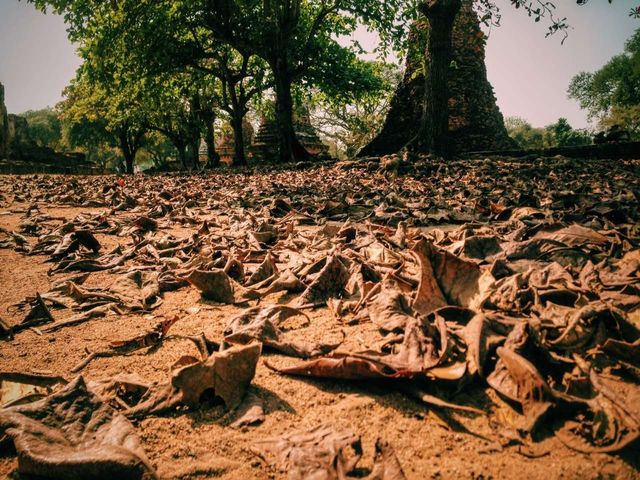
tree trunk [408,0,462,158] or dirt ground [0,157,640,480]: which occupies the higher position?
tree trunk [408,0,462,158]

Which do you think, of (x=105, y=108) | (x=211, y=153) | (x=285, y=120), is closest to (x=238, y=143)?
(x=285, y=120)

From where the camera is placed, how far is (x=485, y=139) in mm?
12883

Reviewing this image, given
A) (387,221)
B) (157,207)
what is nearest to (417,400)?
(387,221)

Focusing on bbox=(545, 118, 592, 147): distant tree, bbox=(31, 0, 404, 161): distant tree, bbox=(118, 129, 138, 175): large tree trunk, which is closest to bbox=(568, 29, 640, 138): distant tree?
bbox=(545, 118, 592, 147): distant tree

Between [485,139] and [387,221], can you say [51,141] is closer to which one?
[485,139]

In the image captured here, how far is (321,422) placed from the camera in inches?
38.6

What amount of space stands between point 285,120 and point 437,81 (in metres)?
6.84

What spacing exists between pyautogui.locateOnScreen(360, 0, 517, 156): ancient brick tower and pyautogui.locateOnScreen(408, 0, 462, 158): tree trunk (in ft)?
8.77

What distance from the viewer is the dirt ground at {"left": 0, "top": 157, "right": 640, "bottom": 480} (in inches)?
32.0

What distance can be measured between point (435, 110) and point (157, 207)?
6.22 metres

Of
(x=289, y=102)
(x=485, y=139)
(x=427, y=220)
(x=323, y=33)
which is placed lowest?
(x=427, y=220)

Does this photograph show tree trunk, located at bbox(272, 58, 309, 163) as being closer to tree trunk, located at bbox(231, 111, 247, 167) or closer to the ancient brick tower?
the ancient brick tower

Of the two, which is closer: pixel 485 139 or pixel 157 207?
pixel 157 207

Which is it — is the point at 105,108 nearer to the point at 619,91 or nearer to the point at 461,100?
the point at 461,100
